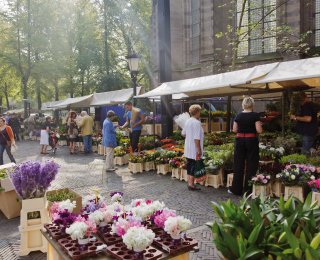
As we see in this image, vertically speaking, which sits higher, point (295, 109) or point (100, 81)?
point (100, 81)

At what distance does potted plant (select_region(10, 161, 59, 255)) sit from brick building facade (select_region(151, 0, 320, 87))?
1258 centimetres

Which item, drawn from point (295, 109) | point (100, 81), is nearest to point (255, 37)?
point (295, 109)

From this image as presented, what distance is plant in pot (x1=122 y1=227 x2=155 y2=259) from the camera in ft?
7.97

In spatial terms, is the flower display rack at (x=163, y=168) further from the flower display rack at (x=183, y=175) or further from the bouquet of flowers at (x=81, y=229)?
the bouquet of flowers at (x=81, y=229)

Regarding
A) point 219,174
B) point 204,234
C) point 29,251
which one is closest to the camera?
point 29,251

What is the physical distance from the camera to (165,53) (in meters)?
13.2

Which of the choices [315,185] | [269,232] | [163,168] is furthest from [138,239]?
[163,168]

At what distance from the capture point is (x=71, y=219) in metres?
3.13

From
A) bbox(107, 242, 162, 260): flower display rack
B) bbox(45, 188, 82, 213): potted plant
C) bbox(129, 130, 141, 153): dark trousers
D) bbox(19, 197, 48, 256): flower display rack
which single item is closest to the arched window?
bbox(129, 130, 141, 153): dark trousers

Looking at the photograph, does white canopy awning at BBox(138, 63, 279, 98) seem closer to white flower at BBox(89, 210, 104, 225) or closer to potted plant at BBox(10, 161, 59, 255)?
potted plant at BBox(10, 161, 59, 255)

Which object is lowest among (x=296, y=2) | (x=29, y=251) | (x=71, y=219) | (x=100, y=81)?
(x=29, y=251)

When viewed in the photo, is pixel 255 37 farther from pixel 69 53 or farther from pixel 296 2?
pixel 69 53

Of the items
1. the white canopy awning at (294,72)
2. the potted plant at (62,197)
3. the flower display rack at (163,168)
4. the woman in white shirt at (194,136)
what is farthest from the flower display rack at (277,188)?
the potted plant at (62,197)

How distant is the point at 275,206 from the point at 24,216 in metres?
3.23
